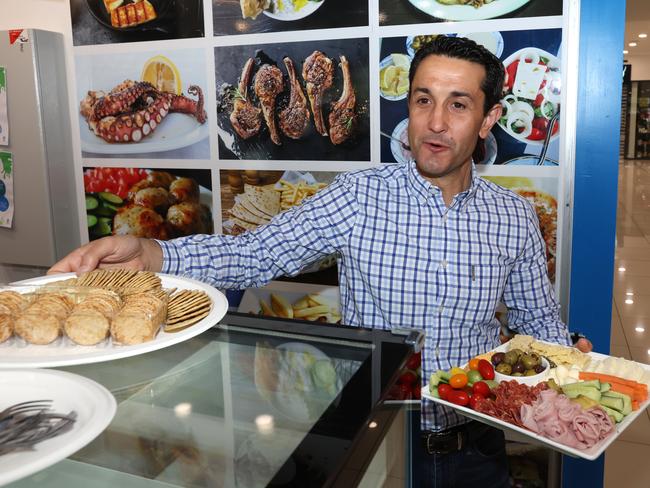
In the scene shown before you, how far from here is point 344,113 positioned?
2.66 meters

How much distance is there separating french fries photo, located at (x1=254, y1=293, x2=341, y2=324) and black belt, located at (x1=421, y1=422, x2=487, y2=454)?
1199mm

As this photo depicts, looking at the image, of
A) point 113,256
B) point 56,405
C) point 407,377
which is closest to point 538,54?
point 113,256

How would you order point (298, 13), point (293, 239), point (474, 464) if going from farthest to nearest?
point (298, 13), point (293, 239), point (474, 464)

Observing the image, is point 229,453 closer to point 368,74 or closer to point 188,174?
point 368,74

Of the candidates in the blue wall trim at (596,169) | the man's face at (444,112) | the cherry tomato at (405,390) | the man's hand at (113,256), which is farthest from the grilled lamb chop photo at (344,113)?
the cherry tomato at (405,390)

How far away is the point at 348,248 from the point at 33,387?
4.50ft

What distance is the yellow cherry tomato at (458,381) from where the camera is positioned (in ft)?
4.37

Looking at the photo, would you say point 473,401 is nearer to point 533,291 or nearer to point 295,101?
point 533,291

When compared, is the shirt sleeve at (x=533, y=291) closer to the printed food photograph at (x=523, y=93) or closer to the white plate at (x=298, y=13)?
the printed food photograph at (x=523, y=93)

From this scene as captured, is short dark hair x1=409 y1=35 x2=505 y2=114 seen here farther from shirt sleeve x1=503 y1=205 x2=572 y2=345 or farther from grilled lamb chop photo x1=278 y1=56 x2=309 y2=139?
grilled lamb chop photo x1=278 y1=56 x2=309 y2=139

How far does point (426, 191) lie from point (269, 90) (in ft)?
3.53

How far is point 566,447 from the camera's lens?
3.73 feet

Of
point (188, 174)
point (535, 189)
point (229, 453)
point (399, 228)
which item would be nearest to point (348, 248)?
point (399, 228)

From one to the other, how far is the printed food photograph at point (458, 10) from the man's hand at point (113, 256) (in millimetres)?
1439
